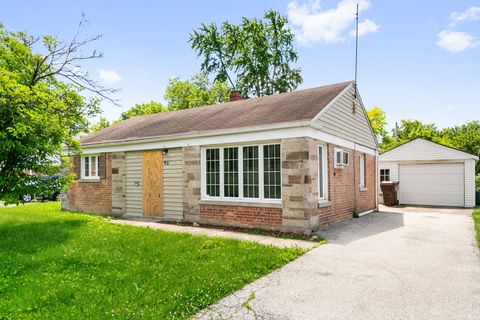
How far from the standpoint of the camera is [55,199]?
22141 millimetres

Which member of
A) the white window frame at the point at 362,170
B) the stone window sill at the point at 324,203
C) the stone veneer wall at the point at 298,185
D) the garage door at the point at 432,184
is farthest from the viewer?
the garage door at the point at 432,184

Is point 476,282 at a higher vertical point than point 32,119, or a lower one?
lower

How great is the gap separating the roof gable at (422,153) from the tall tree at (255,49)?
667 inches

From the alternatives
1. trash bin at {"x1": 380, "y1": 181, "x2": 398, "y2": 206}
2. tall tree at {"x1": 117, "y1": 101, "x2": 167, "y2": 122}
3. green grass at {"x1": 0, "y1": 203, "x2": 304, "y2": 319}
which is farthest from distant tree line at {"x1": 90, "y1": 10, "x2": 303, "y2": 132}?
green grass at {"x1": 0, "y1": 203, "x2": 304, "y2": 319}

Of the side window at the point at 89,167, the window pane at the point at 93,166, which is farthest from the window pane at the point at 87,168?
the window pane at the point at 93,166

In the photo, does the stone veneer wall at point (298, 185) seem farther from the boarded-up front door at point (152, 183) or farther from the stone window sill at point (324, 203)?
the boarded-up front door at point (152, 183)

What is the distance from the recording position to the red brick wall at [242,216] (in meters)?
9.34

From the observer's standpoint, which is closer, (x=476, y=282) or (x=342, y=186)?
(x=476, y=282)

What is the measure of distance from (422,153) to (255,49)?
20.8 metres

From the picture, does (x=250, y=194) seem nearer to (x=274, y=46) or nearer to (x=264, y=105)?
(x=264, y=105)

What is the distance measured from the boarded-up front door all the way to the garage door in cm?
1396

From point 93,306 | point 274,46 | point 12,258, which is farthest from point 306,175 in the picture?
Answer: point 274,46

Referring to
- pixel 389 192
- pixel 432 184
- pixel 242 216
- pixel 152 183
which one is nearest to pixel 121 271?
pixel 242 216

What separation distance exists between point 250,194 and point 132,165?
209 inches
